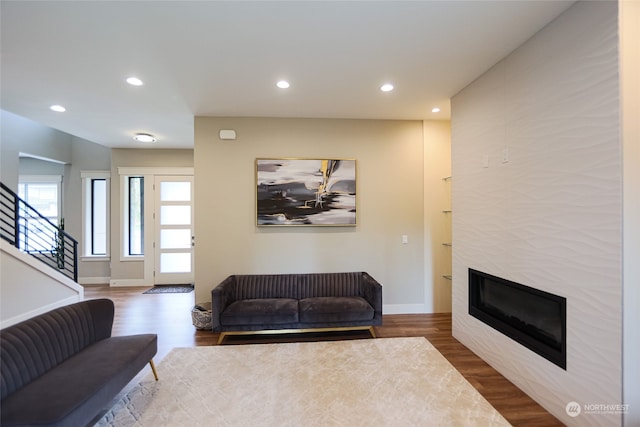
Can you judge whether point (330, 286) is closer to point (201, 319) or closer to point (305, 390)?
point (305, 390)

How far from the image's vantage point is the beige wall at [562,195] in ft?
5.59

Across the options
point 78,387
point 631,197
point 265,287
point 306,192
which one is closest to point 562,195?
point 631,197

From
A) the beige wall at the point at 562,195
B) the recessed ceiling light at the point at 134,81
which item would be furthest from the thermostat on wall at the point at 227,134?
the beige wall at the point at 562,195

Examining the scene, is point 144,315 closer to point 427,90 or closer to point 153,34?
point 153,34

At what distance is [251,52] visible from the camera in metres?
2.45

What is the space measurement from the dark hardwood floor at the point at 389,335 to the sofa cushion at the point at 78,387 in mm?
837

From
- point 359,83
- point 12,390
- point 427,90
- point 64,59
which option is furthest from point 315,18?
point 12,390

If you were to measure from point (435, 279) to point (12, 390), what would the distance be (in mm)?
4434

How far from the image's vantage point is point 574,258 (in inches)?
75.1

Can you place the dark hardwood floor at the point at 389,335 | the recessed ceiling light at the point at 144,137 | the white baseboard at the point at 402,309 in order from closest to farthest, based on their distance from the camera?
the dark hardwood floor at the point at 389,335
the white baseboard at the point at 402,309
the recessed ceiling light at the point at 144,137

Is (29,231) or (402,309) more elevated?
(29,231)

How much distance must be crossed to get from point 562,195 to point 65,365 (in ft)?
12.3

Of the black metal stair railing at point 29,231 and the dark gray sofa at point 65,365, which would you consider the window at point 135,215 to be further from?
the dark gray sofa at point 65,365

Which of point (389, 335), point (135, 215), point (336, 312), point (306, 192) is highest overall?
point (306, 192)
